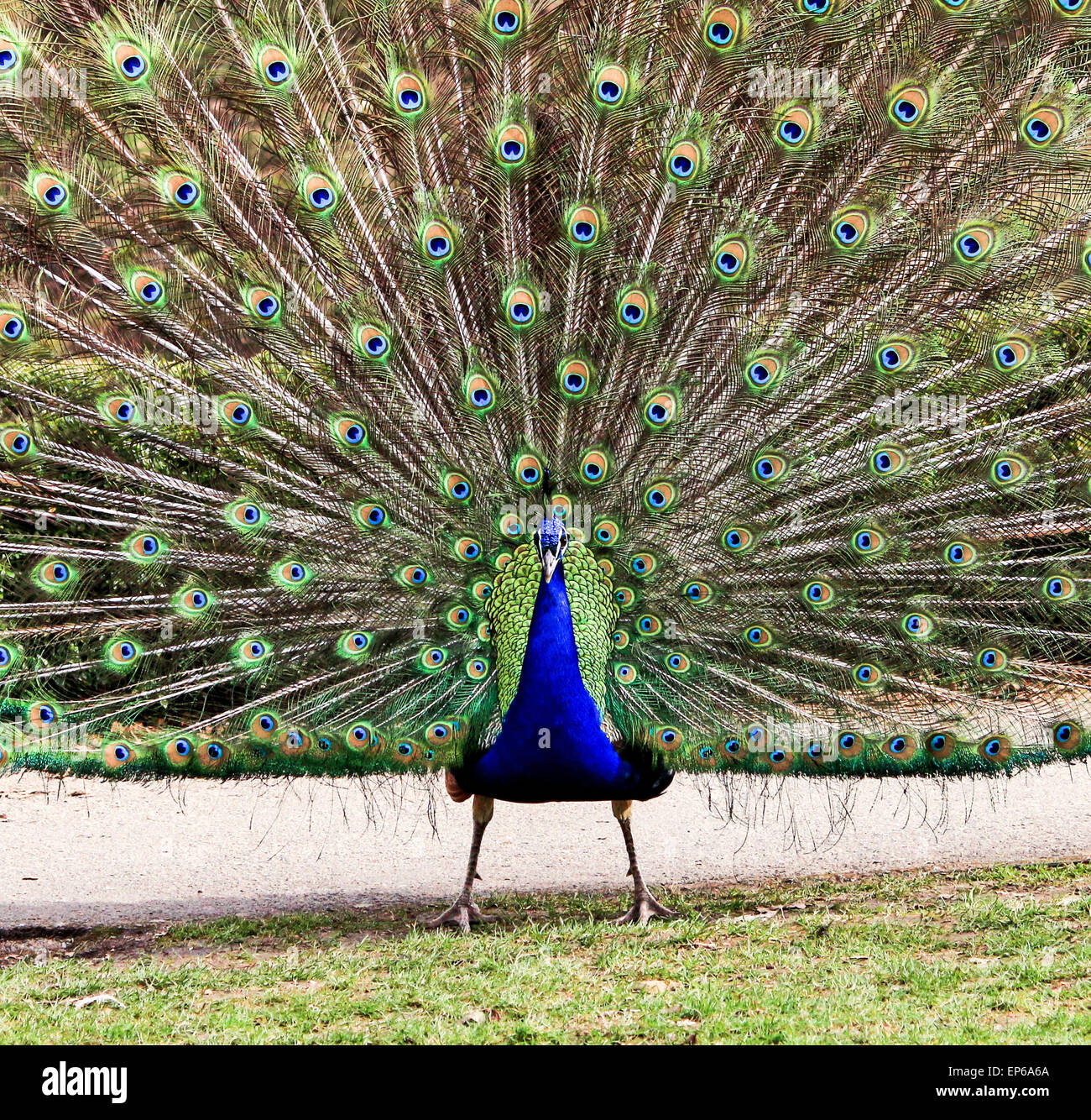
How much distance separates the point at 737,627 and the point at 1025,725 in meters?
1.02

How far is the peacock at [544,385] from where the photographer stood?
12.9 ft

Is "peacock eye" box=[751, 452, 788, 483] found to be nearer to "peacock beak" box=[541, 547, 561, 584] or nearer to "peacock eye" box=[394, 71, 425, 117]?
"peacock beak" box=[541, 547, 561, 584]

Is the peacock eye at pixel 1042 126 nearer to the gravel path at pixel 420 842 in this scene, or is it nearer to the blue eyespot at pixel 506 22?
the blue eyespot at pixel 506 22

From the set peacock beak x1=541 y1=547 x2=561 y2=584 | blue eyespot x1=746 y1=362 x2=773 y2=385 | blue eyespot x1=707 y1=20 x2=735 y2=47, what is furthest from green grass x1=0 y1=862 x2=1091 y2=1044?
blue eyespot x1=707 y1=20 x2=735 y2=47

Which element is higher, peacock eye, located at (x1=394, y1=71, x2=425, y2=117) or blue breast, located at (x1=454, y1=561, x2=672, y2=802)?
peacock eye, located at (x1=394, y1=71, x2=425, y2=117)

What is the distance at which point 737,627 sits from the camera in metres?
4.15

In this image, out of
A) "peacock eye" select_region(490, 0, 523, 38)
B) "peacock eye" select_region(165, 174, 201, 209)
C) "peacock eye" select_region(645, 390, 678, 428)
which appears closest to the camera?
"peacock eye" select_region(490, 0, 523, 38)

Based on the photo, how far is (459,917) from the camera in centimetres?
445

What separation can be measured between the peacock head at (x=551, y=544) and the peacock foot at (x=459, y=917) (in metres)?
1.31

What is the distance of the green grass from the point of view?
137 inches

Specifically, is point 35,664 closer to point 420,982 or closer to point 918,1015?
point 420,982

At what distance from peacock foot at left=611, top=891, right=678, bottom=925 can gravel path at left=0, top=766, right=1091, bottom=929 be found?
0.44 metres

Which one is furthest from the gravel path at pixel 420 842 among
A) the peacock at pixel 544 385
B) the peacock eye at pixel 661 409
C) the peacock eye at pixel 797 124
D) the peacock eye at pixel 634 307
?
the peacock eye at pixel 797 124

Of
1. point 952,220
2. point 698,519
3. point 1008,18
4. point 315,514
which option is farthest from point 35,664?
point 1008,18
